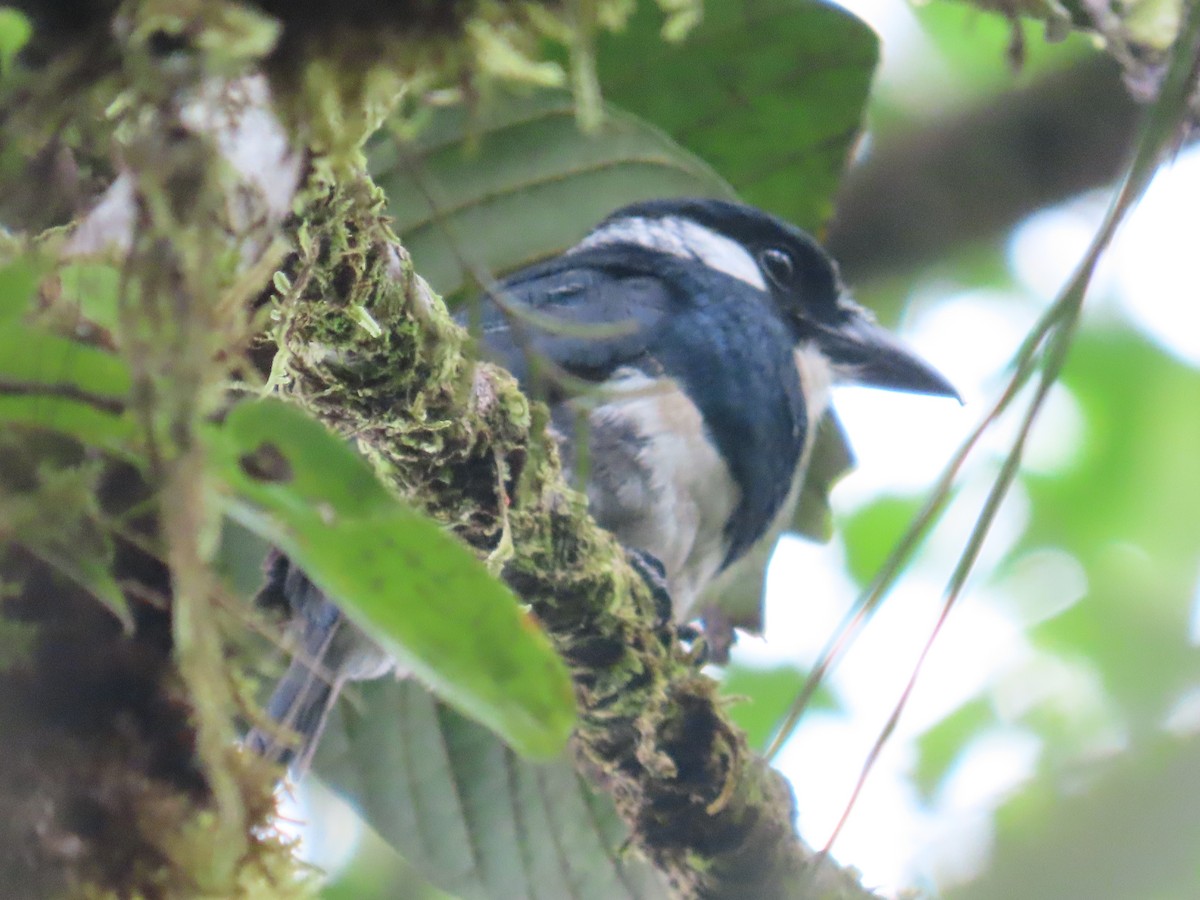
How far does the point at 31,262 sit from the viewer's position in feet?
1.92

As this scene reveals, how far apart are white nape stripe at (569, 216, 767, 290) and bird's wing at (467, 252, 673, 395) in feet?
0.42

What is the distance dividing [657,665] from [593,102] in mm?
877

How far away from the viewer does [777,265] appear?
2635 mm

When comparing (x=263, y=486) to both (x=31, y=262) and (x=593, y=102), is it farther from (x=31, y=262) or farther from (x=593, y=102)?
(x=593, y=102)

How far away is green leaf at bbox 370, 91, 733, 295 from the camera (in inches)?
80.9

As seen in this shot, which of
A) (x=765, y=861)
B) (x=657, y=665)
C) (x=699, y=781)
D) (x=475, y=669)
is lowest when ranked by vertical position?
(x=765, y=861)

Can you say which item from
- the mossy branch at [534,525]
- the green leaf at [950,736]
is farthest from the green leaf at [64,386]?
the green leaf at [950,736]

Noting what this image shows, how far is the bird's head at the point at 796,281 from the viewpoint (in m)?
2.59

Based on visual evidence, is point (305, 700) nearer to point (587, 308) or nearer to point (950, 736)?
point (587, 308)

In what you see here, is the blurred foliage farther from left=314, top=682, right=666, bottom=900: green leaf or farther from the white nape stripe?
the white nape stripe

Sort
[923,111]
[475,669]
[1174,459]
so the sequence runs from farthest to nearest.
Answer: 1. [1174,459]
2. [923,111]
3. [475,669]

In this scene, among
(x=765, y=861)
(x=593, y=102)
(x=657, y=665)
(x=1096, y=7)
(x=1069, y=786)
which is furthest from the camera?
(x=765, y=861)

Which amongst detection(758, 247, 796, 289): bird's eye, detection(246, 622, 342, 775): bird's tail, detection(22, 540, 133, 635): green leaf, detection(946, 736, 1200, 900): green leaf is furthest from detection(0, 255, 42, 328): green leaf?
detection(758, 247, 796, 289): bird's eye

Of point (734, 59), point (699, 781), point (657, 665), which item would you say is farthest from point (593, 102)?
point (734, 59)
